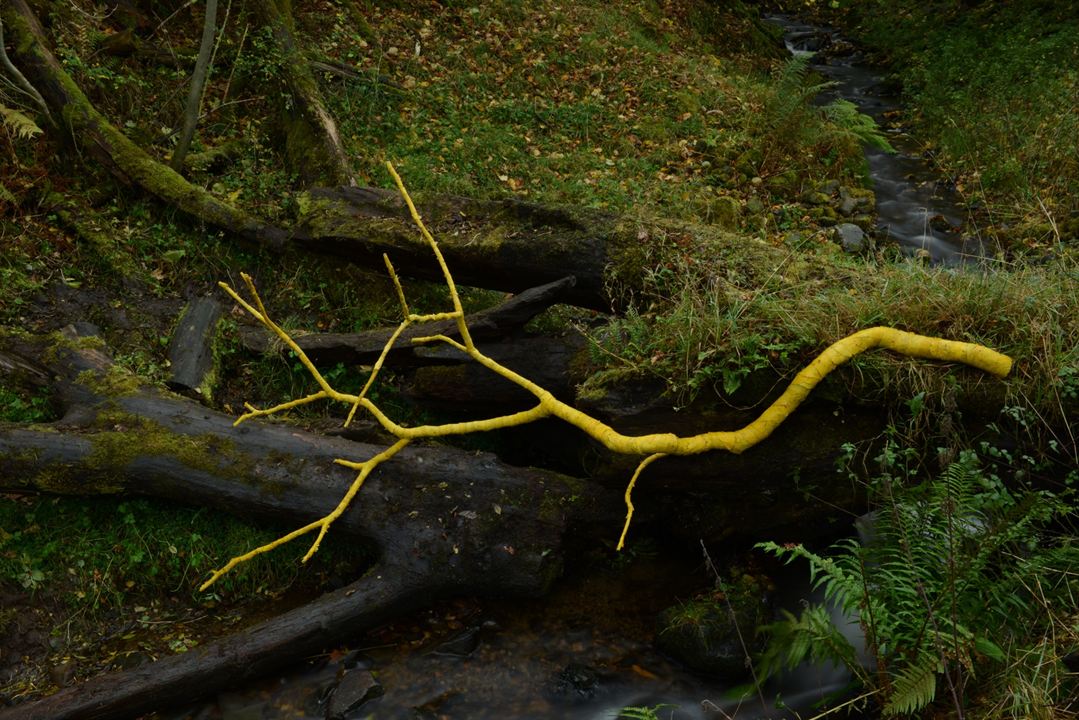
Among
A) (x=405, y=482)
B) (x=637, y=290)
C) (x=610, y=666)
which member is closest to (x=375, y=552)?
(x=405, y=482)

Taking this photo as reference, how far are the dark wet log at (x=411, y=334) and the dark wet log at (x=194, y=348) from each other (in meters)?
0.28

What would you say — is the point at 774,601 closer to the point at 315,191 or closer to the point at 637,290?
the point at 637,290

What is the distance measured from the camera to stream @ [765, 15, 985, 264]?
835 centimetres

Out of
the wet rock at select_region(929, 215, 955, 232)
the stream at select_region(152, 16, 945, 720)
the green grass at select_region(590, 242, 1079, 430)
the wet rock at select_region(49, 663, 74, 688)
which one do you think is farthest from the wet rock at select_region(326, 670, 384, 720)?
the wet rock at select_region(929, 215, 955, 232)

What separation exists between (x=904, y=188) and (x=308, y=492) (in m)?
8.52

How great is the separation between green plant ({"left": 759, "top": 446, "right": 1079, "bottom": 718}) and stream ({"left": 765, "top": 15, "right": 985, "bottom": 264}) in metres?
3.07

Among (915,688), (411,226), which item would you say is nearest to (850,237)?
(411,226)

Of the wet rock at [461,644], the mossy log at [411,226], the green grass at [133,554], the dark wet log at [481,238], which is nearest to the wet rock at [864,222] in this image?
the mossy log at [411,226]

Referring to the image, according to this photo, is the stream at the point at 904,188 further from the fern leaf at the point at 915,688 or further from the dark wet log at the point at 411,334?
the fern leaf at the point at 915,688

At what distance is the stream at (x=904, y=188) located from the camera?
8352mm

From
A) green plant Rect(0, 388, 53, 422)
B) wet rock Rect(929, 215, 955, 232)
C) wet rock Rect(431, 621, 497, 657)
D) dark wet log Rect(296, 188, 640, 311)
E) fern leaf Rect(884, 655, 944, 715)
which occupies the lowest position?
wet rock Rect(431, 621, 497, 657)

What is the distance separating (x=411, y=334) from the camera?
5.54 meters

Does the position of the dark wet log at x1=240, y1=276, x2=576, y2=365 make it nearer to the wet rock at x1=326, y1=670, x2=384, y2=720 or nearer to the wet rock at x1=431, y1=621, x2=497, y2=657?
the wet rock at x1=431, y1=621, x2=497, y2=657

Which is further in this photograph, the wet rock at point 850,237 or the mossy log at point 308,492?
the wet rock at point 850,237
